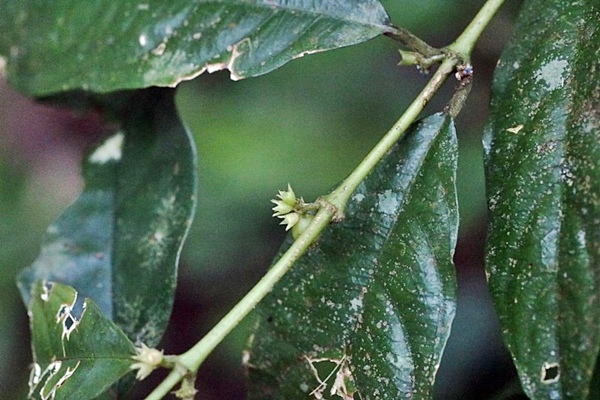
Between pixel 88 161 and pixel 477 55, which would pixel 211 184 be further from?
pixel 477 55

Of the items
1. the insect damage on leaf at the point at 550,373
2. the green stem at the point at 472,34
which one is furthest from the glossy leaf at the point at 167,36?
the insect damage on leaf at the point at 550,373

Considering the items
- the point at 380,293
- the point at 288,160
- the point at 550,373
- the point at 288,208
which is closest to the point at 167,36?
the point at 288,208

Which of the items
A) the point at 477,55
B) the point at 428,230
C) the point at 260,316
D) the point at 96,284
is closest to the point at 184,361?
the point at 260,316

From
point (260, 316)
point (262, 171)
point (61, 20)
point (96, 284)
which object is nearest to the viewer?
point (260, 316)

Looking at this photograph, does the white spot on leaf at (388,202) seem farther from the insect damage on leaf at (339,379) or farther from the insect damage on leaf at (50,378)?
the insect damage on leaf at (50,378)

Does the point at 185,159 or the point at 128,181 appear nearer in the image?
the point at 185,159

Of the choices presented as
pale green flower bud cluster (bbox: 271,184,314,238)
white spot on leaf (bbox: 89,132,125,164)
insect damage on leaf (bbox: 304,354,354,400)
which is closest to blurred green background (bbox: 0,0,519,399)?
white spot on leaf (bbox: 89,132,125,164)

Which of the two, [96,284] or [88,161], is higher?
[88,161]
